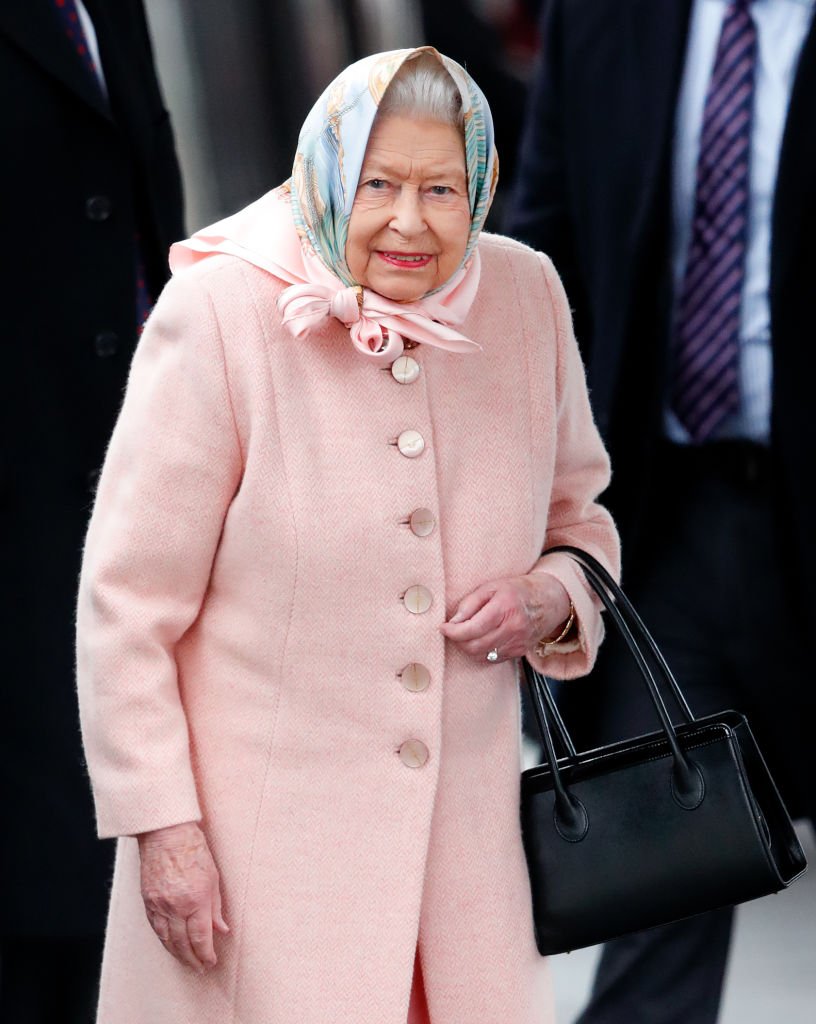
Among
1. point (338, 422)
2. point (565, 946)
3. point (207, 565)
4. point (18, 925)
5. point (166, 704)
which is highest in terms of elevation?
point (338, 422)

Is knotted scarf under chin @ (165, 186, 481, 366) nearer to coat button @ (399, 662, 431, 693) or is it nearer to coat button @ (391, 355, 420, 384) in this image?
coat button @ (391, 355, 420, 384)

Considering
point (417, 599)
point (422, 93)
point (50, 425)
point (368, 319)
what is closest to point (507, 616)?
point (417, 599)

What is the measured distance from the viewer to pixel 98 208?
310cm

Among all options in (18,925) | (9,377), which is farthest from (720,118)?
(18,925)

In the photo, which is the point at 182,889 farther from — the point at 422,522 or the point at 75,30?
the point at 75,30

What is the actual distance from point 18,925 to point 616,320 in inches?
55.1

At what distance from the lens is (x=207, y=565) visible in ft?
7.59

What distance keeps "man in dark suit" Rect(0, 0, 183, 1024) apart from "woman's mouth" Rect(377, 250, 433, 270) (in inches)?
36.9

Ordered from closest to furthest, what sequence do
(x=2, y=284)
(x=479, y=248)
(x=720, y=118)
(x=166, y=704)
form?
(x=166, y=704) → (x=479, y=248) → (x=2, y=284) → (x=720, y=118)

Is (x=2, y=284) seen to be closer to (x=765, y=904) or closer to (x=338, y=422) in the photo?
(x=338, y=422)

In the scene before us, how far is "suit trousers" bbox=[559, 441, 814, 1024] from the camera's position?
3.34 m

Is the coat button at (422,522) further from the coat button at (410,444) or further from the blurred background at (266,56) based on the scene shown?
the blurred background at (266,56)

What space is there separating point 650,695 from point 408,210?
2.07 ft

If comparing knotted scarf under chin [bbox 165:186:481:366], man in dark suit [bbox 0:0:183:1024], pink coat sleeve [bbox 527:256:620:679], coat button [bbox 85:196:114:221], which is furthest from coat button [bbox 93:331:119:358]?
pink coat sleeve [bbox 527:256:620:679]
